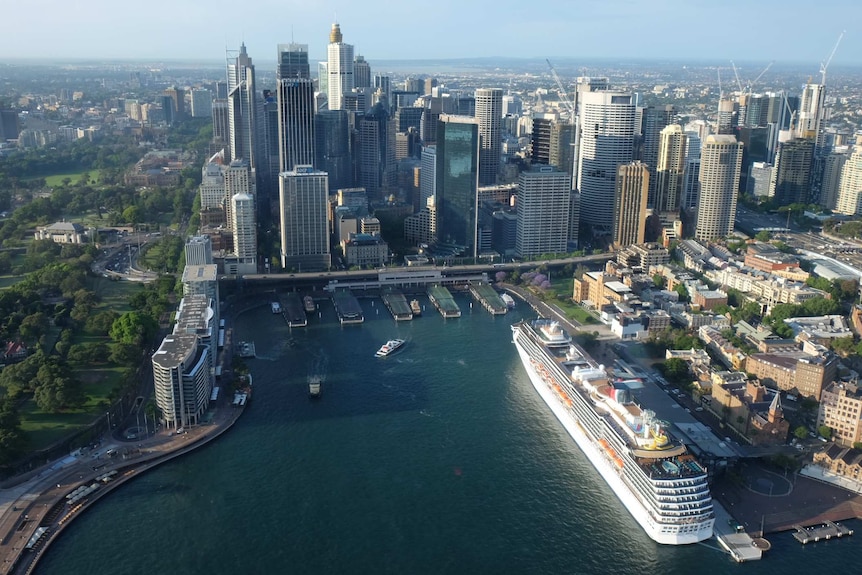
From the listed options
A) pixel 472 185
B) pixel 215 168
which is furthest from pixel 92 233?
pixel 472 185

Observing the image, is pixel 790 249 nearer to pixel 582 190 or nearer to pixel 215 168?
pixel 582 190

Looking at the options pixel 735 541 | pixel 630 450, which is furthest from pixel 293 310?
pixel 735 541

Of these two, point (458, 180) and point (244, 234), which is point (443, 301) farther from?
point (244, 234)

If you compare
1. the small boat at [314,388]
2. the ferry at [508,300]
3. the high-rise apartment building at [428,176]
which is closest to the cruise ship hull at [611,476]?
the small boat at [314,388]

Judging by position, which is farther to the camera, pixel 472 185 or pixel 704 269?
pixel 472 185

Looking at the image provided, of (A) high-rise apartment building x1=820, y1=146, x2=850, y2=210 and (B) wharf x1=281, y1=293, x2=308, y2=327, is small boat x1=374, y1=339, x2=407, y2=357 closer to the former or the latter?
(B) wharf x1=281, y1=293, x2=308, y2=327
